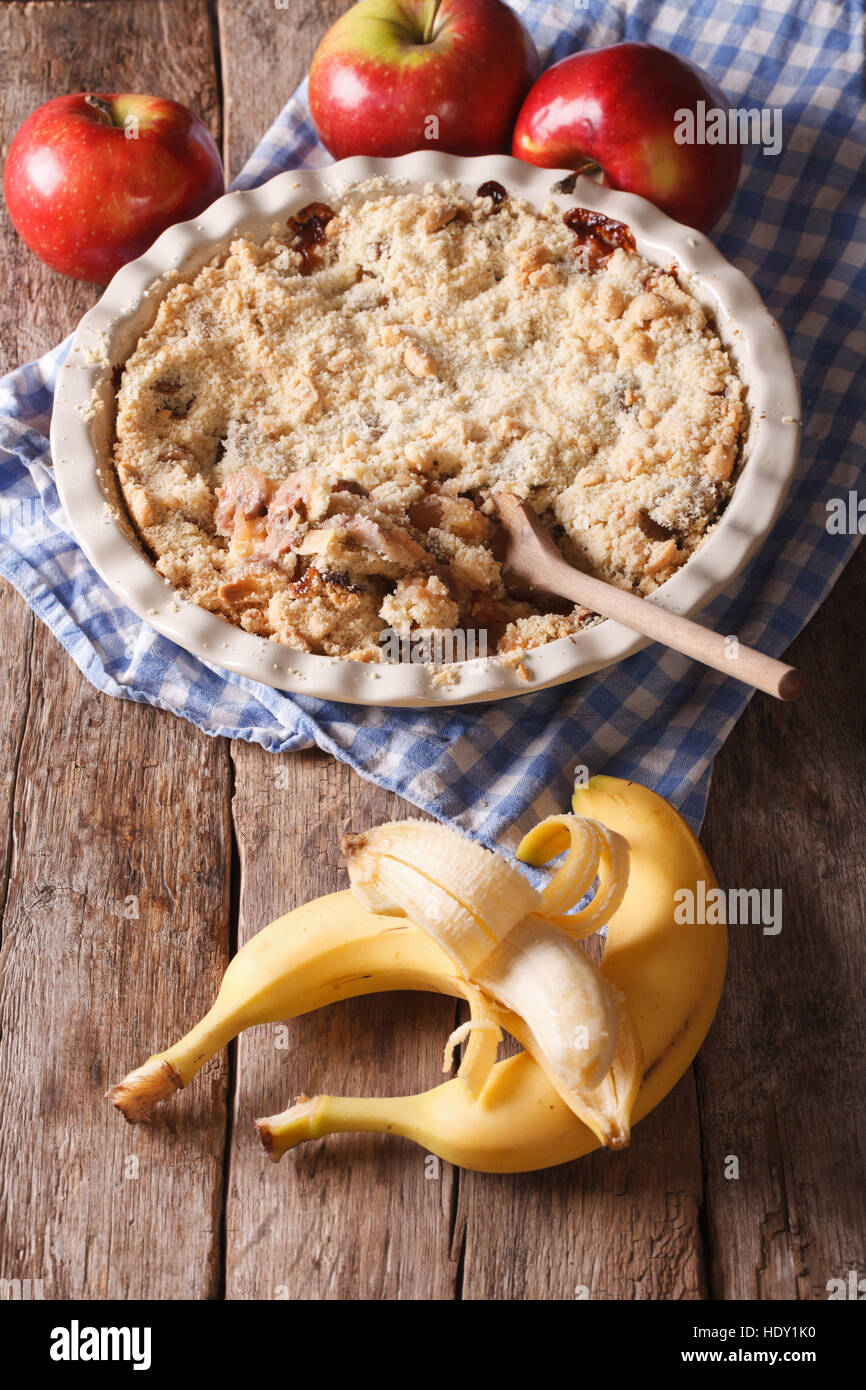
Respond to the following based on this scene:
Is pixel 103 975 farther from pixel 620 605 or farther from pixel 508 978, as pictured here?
pixel 620 605

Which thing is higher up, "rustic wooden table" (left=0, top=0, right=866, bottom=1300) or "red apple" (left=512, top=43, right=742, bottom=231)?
"red apple" (left=512, top=43, right=742, bottom=231)

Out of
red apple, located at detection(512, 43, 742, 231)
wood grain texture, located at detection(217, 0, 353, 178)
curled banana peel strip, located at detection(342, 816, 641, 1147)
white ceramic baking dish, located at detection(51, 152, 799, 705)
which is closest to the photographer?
→ curled banana peel strip, located at detection(342, 816, 641, 1147)

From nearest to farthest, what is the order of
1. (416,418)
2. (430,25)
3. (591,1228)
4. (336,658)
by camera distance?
(591,1228) < (336,658) < (416,418) < (430,25)

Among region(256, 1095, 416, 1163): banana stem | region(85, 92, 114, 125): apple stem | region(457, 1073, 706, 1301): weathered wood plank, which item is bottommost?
region(457, 1073, 706, 1301): weathered wood plank

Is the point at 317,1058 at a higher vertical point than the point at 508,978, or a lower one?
lower

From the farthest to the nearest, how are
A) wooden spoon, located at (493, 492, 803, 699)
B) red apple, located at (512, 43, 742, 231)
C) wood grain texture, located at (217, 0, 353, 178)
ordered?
wood grain texture, located at (217, 0, 353, 178)
red apple, located at (512, 43, 742, 231)
wooden spoon, located at (493, 492, 803, 699)

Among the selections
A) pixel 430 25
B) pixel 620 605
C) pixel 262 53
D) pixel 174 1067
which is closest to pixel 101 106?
pixel 262 53

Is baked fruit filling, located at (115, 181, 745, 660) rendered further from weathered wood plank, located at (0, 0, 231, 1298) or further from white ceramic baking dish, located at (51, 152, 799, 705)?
weathered wood plank, located at (0, 0, 231, 1298)

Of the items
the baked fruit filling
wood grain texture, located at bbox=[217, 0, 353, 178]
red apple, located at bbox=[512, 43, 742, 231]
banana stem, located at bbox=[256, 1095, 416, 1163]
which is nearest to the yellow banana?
banana stem, located at bbox=[256, 1095, 416, 1163]

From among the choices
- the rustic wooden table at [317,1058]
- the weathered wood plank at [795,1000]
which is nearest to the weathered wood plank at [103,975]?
the rustic wooden table at [317,1058]
